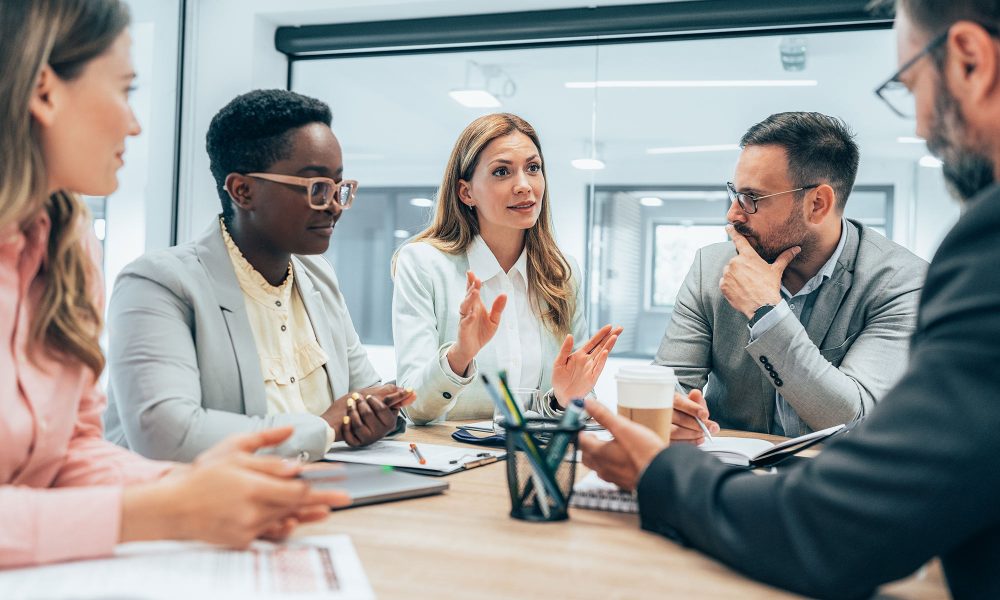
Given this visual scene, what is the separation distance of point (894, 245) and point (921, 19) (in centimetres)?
158

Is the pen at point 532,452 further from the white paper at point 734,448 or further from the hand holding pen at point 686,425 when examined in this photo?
the hand holding pen at point 686,425

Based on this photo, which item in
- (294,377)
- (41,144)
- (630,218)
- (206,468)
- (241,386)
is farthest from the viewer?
(630,218)

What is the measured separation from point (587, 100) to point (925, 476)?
3247mm

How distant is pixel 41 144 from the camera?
106 centimetres

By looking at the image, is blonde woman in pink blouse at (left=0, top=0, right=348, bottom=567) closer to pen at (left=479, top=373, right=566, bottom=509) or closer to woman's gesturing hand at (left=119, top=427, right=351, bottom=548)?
woman's gesturing hand at (left=119, top=427, right=351, bottom=548)

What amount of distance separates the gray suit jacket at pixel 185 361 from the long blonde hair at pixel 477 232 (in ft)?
3.53

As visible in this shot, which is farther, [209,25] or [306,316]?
[209,25]

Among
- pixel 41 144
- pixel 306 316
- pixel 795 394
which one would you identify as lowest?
pixel 795 394

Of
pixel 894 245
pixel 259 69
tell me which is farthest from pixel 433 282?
pixel 259 69

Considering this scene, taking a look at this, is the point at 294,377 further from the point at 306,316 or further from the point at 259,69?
the point at 259,69

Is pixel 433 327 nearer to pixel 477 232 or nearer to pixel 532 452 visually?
pixel 477 232

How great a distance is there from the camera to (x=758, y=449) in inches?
65.6

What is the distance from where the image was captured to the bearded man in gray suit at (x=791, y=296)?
210 centimetres

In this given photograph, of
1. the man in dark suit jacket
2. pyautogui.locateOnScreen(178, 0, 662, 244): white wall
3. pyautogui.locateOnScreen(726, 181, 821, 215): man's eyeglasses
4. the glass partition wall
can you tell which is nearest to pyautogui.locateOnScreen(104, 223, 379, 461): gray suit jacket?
the man in dark suit jacket
